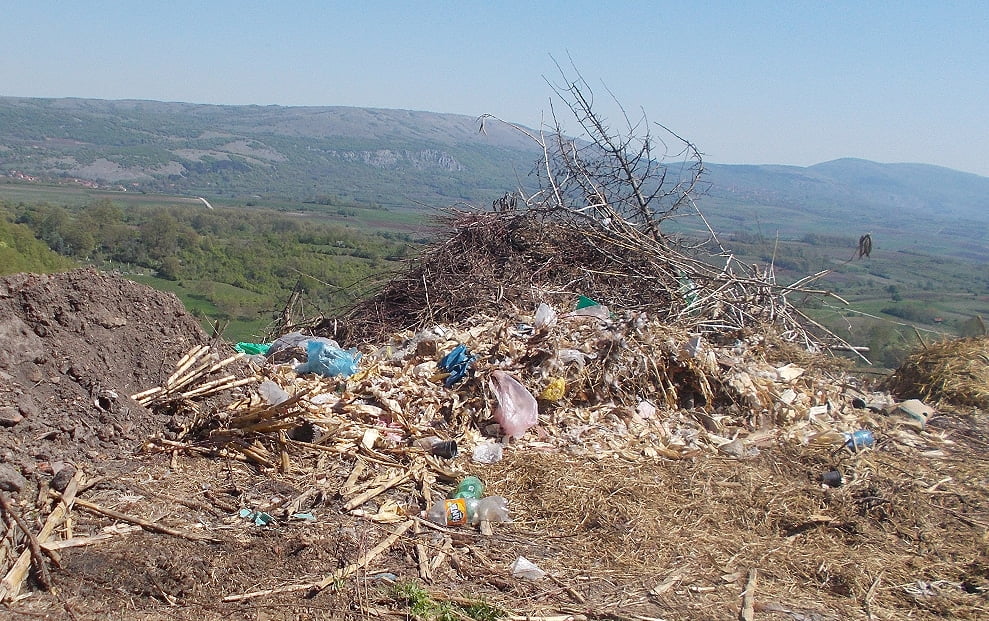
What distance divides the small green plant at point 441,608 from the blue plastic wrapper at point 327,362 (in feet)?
8.33

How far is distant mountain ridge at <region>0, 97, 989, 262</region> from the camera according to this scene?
6262cm

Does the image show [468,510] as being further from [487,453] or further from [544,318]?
[544,318]

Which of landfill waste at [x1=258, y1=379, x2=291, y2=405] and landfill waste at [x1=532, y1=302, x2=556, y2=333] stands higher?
landfill waste at [x1=532, y1=302, x2=556, y2=333]

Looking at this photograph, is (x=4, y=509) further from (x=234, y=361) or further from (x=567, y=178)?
(x=567, y=178)

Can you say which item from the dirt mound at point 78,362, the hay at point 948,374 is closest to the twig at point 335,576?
the dirt mound at point 78,362

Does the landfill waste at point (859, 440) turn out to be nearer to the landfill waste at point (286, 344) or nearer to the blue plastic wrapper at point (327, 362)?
the blue plastic wrapper at point (327, 362)

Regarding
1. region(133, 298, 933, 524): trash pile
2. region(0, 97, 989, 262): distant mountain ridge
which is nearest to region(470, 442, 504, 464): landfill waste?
region(133, 298, 933, 524): trash pile

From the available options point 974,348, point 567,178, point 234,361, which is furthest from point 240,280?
point 974,348

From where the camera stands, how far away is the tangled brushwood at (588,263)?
6.62 metres

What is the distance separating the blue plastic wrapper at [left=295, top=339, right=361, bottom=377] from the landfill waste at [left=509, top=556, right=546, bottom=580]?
235 centimetres

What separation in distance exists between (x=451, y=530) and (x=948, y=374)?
496 cm

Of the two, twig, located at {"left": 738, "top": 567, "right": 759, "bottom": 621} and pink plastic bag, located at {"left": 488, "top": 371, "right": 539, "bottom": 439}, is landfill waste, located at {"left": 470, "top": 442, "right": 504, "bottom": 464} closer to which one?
pink plastic bag, located at {"left": 488, "top": 371, "right": 539, "bottom": 439}

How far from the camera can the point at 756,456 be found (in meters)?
4.52

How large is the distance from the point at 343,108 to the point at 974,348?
150584 mm
